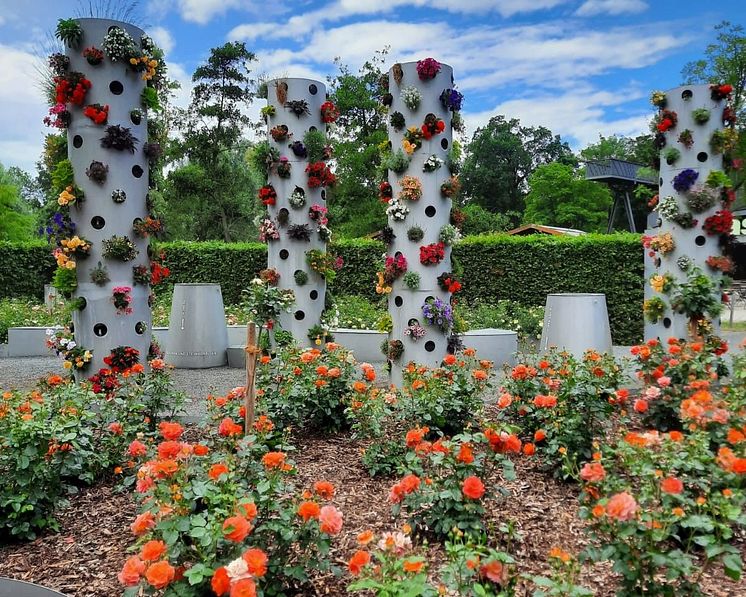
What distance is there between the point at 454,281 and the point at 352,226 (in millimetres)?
14731

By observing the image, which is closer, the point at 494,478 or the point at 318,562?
the point at 318,562

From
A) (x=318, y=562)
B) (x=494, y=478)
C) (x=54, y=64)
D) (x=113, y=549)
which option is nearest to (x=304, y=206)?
(x=54, y=64)

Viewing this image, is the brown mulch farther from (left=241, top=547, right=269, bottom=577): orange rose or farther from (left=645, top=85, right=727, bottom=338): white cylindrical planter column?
(left=645, top=85, right=727, bottom=338): white cylindrical planter column

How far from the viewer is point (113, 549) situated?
2818 mm

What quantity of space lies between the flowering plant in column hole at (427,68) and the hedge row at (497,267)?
5.01m

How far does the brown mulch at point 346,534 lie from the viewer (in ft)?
8.17

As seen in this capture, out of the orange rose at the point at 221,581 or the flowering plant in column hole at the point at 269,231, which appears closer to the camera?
the orange rose at the point at 221,581

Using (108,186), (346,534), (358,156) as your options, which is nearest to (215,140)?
(358,156)

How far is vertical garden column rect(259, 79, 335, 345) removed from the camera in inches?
272

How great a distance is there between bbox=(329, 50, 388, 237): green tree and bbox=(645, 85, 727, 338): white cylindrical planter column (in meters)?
13.9

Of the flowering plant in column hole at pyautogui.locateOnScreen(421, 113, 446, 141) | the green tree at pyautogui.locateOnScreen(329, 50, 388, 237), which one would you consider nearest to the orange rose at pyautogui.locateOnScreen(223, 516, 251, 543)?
the flowering plant in column hole at pyautogui.locateOnScreen(421, 113, 446, 141)

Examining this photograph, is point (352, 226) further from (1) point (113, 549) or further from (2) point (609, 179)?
(1) point (113, 549)

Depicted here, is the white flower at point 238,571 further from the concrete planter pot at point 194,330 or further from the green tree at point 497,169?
the green tree at point 497,169

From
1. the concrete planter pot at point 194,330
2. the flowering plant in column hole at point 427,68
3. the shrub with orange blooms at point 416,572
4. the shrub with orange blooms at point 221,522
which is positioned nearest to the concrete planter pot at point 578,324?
the flowering plant in column hole at point 427,68
